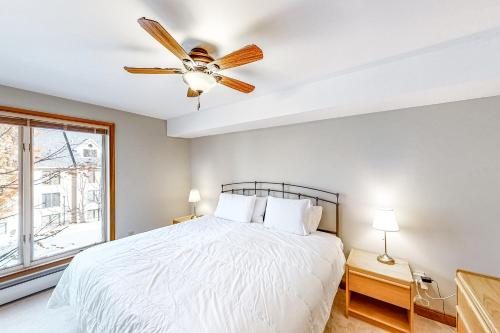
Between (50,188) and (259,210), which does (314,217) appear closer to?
(259,210)

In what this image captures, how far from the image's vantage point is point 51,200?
2627 mm

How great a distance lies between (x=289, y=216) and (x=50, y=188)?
3119 millimetres

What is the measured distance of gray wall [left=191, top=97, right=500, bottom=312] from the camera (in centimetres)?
180

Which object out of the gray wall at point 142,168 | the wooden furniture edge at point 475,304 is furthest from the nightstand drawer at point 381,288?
the gray wall at point 142,168

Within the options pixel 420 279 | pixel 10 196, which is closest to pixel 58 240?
pixel 10 196

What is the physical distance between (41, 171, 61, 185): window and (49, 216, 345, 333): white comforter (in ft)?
4.68

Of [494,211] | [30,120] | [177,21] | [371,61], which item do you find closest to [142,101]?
[30,120]

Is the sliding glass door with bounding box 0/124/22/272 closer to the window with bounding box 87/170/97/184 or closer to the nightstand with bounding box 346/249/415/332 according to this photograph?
the window with bounding box 87/170/97/184

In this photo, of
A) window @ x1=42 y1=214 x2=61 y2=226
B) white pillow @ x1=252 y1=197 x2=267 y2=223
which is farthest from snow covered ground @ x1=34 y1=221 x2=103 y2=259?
white pillow @ x1=252 y1=197 x2=267 y2=223

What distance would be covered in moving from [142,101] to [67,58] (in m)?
1.07

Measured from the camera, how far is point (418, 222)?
6.81ft

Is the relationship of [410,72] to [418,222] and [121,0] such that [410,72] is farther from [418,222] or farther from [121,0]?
[121,0]

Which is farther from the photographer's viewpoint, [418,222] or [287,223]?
[287,223]

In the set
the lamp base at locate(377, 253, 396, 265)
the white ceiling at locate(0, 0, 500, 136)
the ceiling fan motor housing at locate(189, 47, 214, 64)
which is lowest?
the lamp base at locate(377, 253, 396, 265)
